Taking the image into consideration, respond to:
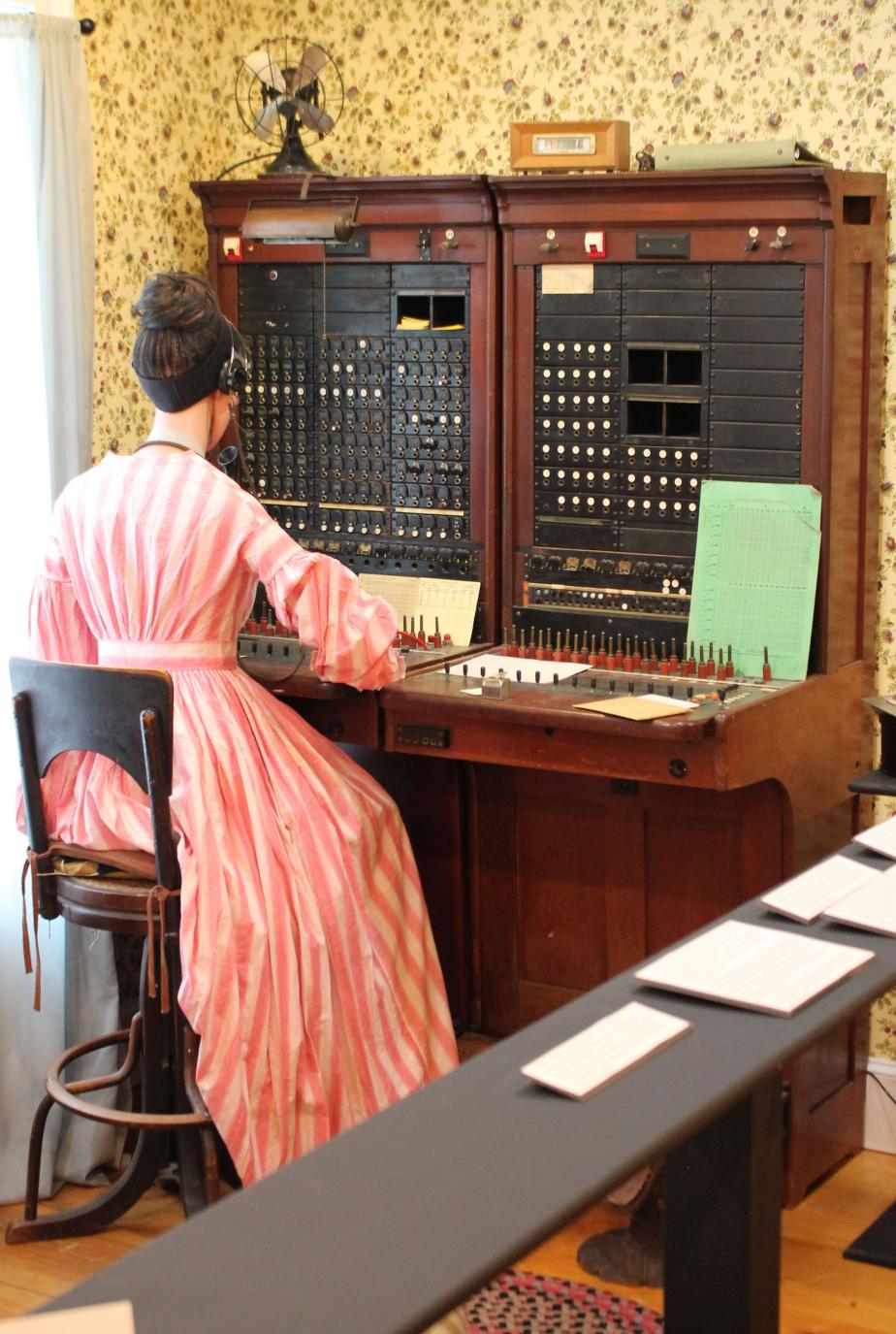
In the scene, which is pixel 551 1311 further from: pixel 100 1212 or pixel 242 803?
pixel 242 803

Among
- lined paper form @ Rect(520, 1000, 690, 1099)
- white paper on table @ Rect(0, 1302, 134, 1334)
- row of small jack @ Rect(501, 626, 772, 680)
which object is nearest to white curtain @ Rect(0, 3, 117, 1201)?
row of small jack @ Rect(501, 626, 772, 680)

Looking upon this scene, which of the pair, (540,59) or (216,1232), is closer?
(216,1232)

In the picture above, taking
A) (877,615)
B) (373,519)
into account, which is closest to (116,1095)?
(373,519)

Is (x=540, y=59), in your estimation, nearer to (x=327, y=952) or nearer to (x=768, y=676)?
(x=768, y=676)

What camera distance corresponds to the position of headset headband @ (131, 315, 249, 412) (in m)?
3.18

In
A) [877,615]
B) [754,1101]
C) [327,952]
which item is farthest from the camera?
[877,615]

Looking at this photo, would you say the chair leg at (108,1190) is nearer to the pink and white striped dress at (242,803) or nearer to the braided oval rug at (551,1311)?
the pink and white striped dress at (242,803)

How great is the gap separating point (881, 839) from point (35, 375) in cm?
201

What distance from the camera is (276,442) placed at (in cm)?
404

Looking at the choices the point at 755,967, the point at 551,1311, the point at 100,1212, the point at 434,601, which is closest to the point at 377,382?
the point at 434,601

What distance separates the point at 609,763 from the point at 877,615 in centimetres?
84

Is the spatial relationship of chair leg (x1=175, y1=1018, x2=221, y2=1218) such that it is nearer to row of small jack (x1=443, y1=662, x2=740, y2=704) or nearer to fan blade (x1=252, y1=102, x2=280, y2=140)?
row of small jack (x1=443, y1=662, x2=740, y2=704)

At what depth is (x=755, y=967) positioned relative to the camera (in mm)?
1955

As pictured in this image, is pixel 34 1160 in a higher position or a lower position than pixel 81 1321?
lower
